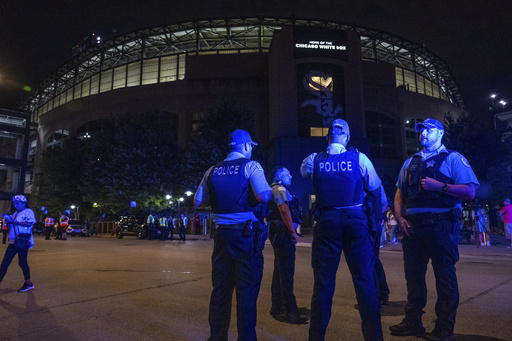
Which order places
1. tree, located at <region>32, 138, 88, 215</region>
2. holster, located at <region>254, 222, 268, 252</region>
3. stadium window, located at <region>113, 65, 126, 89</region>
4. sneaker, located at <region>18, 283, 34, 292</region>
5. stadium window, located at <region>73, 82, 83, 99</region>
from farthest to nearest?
stadium window, located at <region>73, 82, 83, 99</region>, stadium window, located at <region>113, 65, 126, 89</region>, tree, located at <region>32, 138, 88, 215</region>, sneaker, located at <region>18, 283, 34, 292</region>, holster, located at <region>254, 222, 268, 252</region>

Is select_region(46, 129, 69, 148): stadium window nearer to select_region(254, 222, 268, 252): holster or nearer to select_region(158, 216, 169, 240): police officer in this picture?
select_region(158, 216, 169, 240): police officer

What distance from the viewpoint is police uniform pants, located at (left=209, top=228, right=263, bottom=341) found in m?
2.77

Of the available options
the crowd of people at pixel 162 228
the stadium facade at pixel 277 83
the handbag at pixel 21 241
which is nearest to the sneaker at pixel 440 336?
the handbag at pixel 21 241

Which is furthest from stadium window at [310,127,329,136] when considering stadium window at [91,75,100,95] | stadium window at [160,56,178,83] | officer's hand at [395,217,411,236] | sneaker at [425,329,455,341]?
stadium window at [91,75,100,95]

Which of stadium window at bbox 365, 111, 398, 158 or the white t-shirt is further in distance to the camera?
stadium window at bbox 365, 111, 398, 158

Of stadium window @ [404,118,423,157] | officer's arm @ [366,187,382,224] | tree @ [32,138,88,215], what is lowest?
officer's arm @ [366,187,382,224]

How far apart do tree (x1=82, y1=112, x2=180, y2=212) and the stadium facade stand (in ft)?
31.1

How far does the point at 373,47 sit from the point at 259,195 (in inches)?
2076

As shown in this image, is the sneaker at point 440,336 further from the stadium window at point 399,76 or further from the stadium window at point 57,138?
the stadium window at point 57,138

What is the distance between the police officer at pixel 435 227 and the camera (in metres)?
3.23

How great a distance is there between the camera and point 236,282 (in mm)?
2852

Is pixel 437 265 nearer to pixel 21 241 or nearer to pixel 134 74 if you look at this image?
pixel 21 241

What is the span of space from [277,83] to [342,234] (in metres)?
33.7

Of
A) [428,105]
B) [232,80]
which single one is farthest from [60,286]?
[428,105]
